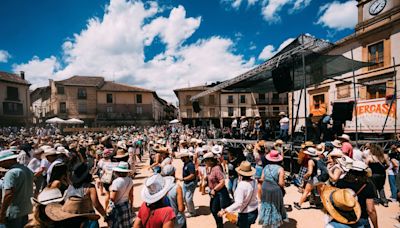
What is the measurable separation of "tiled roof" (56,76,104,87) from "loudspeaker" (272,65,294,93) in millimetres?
35630

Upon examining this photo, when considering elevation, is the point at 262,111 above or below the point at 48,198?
above

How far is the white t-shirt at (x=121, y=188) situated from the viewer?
306 cm

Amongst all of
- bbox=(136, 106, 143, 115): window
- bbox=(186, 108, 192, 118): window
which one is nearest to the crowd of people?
bbox=(186, 108, 192, 118): window

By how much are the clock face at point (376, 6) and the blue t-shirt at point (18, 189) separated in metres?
19.4

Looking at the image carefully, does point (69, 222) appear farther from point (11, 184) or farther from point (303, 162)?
point (303, 162)

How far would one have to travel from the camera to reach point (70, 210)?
1.66 meters

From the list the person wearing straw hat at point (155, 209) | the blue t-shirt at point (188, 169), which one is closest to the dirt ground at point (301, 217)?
the blue t-shirt at point (188, 169)

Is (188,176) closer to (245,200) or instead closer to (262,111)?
(245,200)

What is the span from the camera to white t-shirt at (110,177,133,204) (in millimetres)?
3061

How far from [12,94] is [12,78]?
2988 mm

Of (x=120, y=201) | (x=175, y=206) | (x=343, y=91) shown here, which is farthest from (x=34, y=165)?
(x=343, y=91)

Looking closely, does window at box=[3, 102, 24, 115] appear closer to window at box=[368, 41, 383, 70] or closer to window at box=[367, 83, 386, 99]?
window at box=[367, 83, 386, 99]

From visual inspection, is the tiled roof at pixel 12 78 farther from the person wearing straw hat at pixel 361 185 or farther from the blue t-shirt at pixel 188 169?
the person wearing straw hat at pixel 361 185

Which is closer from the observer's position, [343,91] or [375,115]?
[375,115]
